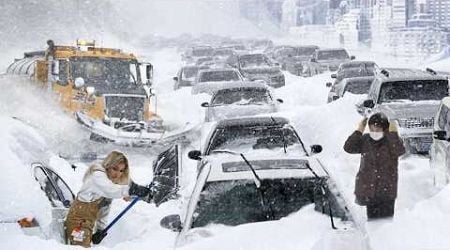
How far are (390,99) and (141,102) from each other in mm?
6134

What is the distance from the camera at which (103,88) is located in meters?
16.5

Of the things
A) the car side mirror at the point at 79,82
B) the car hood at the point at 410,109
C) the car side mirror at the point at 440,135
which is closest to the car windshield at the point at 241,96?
the car side mirror at the point at 79,82

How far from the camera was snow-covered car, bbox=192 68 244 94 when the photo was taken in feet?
76.3

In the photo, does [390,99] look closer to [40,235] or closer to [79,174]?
[79,174]

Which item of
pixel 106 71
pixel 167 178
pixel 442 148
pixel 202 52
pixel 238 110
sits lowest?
pixel 167 178

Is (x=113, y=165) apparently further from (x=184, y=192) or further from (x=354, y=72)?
(x=354, y=72)

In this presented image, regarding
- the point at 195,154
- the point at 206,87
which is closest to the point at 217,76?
the point at 206,87

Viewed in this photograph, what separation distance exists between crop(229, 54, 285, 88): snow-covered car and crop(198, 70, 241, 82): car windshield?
2.96 metres

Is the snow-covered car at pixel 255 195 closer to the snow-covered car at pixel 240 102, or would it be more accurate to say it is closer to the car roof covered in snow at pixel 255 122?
the car roof covered in snow at pixel 255 122

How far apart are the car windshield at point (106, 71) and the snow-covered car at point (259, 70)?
409 inches

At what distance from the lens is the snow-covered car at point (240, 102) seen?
15844 millimetres

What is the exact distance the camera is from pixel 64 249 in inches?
217

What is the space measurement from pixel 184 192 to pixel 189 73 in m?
21.3

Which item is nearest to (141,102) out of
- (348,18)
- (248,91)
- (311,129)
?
(248,91)
